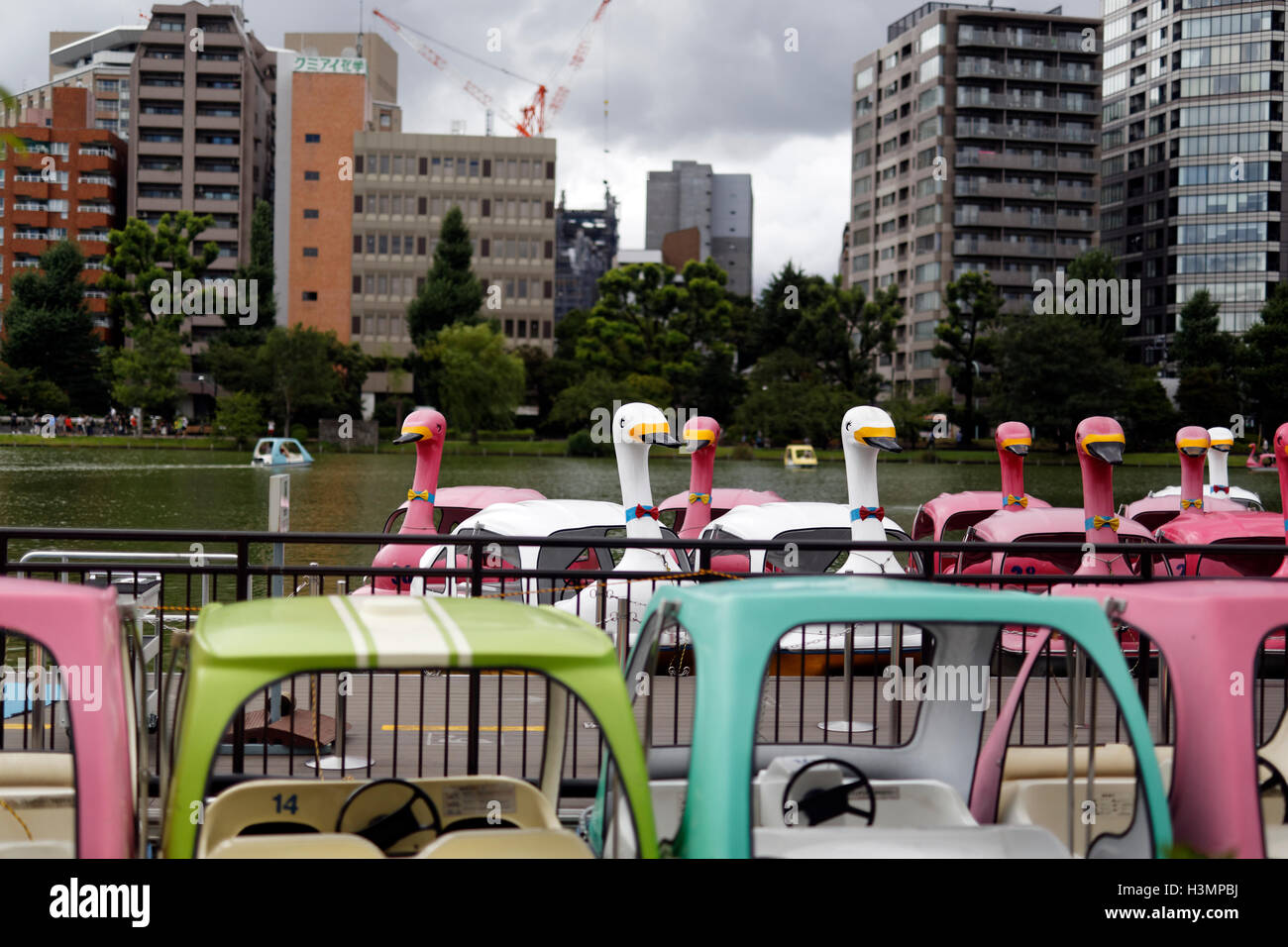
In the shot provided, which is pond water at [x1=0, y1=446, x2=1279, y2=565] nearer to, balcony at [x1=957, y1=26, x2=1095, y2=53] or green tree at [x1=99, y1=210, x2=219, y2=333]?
green tree at [x1=99, y1=210, x2=219, y2=333]

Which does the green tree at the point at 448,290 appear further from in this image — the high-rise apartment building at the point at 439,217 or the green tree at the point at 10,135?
the green tree at the point at 10,135

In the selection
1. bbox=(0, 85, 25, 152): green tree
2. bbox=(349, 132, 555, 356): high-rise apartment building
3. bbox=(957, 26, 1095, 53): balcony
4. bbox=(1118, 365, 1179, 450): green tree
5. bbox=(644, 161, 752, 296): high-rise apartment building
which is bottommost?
bbox=(0, 85, 25, 152): green tree

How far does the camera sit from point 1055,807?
A: 464cm

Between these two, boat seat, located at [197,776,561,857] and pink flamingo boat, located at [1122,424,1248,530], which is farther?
pink flamingo boat, located at [1122,424,1248,530]

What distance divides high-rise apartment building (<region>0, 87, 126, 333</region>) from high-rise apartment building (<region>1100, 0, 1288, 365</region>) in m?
83.3

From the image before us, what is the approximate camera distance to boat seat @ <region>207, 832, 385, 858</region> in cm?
353

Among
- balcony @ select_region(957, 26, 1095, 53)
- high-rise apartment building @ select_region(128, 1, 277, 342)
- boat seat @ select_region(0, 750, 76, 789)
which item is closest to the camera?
boat seat @ select_region(0, 750, 76, 789)

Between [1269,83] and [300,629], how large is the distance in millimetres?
116673

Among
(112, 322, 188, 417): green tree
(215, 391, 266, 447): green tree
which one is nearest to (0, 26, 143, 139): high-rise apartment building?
(112, 322, 188, 417): green tree

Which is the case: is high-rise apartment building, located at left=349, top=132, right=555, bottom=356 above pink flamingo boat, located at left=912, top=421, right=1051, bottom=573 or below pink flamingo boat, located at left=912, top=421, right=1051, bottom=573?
above

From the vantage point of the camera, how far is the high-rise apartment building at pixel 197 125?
102 meters

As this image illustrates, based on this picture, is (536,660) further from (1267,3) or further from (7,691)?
(1267,3)

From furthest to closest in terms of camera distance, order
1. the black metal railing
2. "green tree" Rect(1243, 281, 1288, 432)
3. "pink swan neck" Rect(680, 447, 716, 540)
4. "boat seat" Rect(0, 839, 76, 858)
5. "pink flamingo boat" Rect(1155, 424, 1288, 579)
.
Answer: "green tree" Rect(1243, 281, 1288, 432)
"pink swan neck" Rect(680, 447, 716, 540)
"pink flamingo boat" Rect(1155, 424, 1288, 579)
the black metal railing
"boat seat" Rect(0, 839, 76, 858)

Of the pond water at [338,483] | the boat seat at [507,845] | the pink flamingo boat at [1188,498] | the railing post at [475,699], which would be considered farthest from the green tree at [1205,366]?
the boat seat at [507,845]
